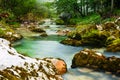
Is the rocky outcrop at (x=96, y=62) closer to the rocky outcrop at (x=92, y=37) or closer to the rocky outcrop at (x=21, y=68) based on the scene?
the rocky outcrop at (x=21, y=68)

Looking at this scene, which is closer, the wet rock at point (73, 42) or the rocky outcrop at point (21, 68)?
the rocky outcrop at point (21, 68)

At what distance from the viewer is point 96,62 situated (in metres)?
14.4

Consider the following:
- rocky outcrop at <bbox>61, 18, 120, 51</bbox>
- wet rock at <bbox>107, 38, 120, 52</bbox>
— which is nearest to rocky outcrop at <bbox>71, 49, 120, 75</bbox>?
wet rock at <bbox>107, 38, 120, 52</bbox>

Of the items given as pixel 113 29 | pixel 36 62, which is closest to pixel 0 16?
pixel 113 29

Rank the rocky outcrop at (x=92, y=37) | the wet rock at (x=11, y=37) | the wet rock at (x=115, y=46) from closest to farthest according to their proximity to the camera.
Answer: the wet rock at (x=115, y=46)
the rocky outcrop at (x=92, y=37)
the wet rock at (x=11, y=37)

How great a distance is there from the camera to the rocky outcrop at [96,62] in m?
13.8

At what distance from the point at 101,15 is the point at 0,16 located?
1653 cm

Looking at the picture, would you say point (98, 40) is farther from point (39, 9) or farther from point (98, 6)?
point (39, 9)

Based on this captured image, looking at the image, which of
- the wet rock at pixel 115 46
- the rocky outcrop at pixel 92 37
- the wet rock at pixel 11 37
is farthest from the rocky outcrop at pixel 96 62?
the wet rock at pixel 11 37

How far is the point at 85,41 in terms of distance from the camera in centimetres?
2358

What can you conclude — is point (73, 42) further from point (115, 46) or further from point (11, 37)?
point (11, 37)

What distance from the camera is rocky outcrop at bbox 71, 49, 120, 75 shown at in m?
13.8

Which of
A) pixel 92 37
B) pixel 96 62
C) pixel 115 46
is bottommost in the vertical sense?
pixel 96 62

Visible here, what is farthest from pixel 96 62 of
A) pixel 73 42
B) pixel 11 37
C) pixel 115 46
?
pixel 11 37
